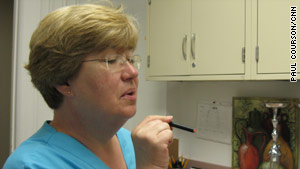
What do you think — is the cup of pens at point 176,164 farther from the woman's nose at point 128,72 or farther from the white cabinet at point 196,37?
the woman's nose at point 128,72

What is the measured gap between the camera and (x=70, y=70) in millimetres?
646

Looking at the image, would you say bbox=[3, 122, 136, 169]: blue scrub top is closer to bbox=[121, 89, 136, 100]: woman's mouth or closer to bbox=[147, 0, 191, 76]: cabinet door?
bbox=[121, 89, 136, 100]: woman's mouth

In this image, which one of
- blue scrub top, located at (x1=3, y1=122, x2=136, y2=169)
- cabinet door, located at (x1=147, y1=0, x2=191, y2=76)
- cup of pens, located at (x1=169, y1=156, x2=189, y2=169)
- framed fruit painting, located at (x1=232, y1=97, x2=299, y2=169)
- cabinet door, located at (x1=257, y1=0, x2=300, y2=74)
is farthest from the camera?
cup of pens, located at (x1=169, y1=156, x2=189, y2=169)

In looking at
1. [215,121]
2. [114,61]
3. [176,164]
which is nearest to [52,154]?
[114,61]

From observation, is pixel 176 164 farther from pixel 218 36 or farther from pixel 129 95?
pixel 129 95

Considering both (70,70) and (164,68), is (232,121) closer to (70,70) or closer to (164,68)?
(164,68)

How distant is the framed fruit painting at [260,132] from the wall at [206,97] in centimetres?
5

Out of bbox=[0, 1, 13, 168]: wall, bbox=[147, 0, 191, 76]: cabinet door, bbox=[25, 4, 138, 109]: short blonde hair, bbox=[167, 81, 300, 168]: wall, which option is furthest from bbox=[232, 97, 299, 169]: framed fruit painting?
bbox=[0, 1, 13, 168]: wall

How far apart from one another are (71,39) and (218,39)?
0.98 meters

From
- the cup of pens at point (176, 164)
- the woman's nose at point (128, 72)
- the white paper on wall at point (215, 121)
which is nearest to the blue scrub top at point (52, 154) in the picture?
the woman's nose at point (128, 72)

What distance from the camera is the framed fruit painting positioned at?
4.67ft

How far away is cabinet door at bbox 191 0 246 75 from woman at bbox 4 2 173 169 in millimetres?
796

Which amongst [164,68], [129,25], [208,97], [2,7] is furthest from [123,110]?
[2,7]

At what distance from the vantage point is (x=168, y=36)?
5.27 feet
